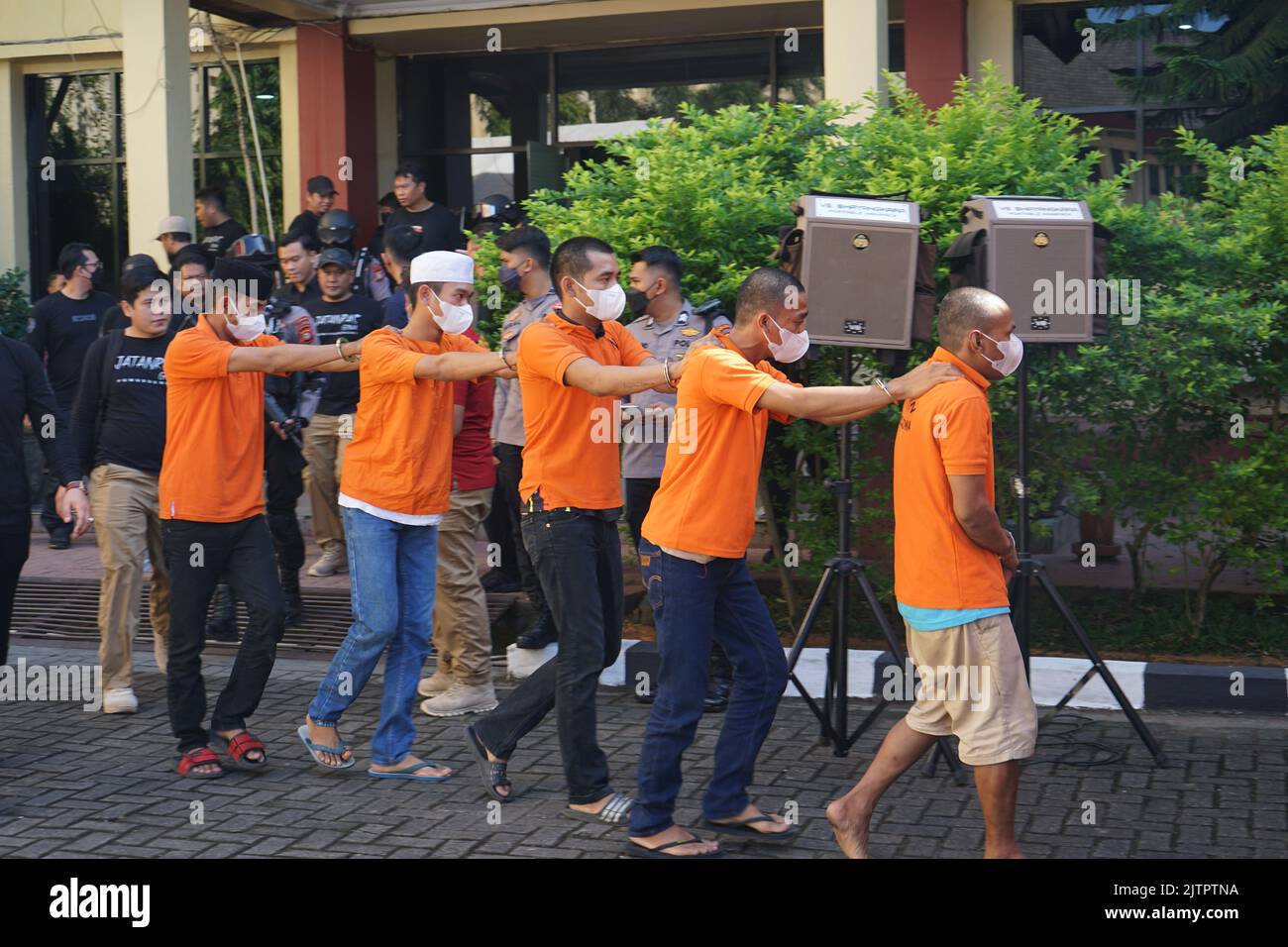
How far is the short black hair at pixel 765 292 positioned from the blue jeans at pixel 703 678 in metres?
0.82

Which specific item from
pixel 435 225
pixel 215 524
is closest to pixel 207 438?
pixel 215 524

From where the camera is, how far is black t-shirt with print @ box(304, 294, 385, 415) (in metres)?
8.77

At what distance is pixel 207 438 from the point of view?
6.34 meters

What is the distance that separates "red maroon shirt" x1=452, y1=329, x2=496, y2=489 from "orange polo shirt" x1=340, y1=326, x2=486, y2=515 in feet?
3.89

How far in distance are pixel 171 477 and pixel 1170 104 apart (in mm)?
8320

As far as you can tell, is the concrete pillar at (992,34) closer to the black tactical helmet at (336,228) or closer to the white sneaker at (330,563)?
the black tactical helmet at (336,228)

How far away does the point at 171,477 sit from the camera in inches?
250

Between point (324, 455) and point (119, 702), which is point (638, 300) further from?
point (119, 702)

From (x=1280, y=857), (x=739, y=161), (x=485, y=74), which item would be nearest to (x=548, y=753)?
(x=1280, y=857)

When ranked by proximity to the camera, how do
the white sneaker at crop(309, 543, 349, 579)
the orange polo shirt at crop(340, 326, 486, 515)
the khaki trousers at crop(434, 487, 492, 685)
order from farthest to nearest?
the white sneaker at crop(309, 543, 349, 579) < the khaki trousers at crop(434, 487, 492, 685) < the orange polo shirt at crop(340, 326, 486, 515)

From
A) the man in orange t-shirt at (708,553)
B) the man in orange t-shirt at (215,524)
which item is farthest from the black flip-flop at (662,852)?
the man in orange t-shirt at (215,524)

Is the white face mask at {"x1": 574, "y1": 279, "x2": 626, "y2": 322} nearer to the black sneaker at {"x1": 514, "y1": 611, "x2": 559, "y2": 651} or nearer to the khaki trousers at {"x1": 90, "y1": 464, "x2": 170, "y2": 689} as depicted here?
the black sneaker at {"x1": 514, "y1": 611, "x2": 559, "y2": 651}

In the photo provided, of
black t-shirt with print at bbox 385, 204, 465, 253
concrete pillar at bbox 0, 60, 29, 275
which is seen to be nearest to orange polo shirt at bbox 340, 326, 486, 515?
black t-shirt with print at bbox 385, 204, 465, 253

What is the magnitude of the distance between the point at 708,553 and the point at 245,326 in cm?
237
